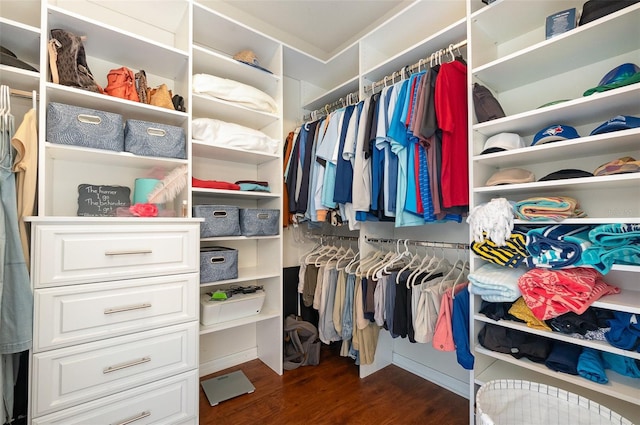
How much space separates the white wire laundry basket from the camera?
3.05 ft

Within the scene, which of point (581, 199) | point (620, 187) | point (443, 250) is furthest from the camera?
point (443, 250)

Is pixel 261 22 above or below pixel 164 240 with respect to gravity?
above

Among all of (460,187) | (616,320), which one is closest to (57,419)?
(460,187)

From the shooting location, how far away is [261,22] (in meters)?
2.37

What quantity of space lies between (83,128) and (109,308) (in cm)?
86

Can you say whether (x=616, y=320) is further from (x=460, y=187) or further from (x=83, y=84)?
(x=83, y=84)

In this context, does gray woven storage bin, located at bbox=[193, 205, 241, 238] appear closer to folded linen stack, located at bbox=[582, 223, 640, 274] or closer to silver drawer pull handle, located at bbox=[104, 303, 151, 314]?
silver drawer pull handle, located at bbox=[104, 303, 151, 314]

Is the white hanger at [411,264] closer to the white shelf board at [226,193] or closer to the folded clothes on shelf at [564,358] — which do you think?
the folded clothes on shelf at [564,358]

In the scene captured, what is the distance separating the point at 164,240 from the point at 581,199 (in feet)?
6.83

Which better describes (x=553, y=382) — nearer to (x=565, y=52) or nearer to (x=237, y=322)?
(x=565, y=52)

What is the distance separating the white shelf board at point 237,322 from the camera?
1.79 meters

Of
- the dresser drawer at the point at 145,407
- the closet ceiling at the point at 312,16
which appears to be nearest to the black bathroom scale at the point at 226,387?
the dresser drawer at the point at 145,407

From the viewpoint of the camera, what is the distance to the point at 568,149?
1232 millimetres

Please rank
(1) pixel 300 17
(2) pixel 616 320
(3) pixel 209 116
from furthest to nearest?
(1) pixel 300 17
(3) pixel 209 116
(2) pixel 616 320
